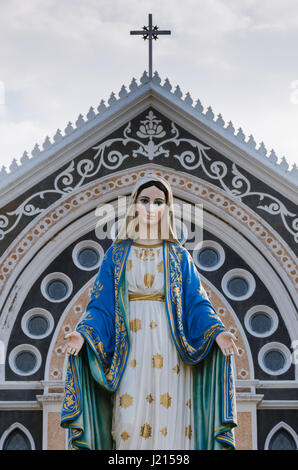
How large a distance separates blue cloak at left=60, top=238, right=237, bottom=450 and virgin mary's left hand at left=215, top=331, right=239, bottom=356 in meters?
0.05

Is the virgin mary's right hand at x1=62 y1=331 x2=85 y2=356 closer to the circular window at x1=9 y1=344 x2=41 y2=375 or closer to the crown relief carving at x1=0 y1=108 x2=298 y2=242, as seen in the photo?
the circular window at x1=9 y1=344 x2=41 y2=375

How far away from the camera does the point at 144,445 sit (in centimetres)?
654

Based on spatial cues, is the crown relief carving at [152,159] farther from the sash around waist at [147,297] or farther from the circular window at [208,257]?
the sash around waist at [147,297]

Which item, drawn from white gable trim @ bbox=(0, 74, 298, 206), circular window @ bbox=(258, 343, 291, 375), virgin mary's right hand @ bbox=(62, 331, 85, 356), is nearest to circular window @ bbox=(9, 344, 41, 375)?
white gable trim @ bbox=(0, 74, 298, 206)

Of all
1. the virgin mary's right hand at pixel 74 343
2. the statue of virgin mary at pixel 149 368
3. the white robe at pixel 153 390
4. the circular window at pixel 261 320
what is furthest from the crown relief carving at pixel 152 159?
the virgin mary's right hand at pixel 74 343

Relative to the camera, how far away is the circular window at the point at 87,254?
1279 centimetres

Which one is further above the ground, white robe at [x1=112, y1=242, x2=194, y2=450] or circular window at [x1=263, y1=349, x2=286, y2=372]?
circular window at [x1=263, y1=349, x2=286, y2=372]

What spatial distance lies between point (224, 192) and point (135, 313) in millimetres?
6260

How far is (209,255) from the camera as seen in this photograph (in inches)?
507

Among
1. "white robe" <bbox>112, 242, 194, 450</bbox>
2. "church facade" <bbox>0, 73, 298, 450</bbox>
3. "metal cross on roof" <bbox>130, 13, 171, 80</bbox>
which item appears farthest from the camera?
"metal cross on roof" <bbox>130, 13, 171, 80</bbox>

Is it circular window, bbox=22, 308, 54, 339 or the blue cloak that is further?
circular window, bbox=22, 308, 54, 339

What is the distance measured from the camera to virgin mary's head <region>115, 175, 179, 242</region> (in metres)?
7.31

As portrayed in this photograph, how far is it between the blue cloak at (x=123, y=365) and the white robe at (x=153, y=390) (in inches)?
2.0

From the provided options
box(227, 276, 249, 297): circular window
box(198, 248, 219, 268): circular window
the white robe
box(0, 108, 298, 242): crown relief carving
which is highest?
box(0, 108, 298, 242): crown relief carving
